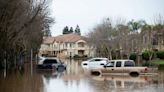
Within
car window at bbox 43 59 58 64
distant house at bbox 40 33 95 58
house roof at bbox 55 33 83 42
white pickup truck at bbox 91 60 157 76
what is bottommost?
white pickup truck at bbox 91 60 157 76

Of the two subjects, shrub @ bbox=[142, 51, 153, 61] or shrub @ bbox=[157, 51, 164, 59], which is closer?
shrub @ bbox=[142, 51, 153, 61]

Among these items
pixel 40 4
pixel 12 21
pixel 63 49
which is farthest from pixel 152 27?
pixel 63 49


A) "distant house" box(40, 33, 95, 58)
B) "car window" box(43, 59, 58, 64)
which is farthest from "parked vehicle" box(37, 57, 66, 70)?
"distant house" box(40, 33, 95, 58)

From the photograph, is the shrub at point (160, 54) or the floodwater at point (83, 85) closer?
the floodwater at point (83, 85)

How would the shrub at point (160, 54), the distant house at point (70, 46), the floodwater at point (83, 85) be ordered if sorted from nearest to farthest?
1. the floodwater at point (83, 85)
2. the shrub at point (160, 54)
3. the distant house at point (70, 46)

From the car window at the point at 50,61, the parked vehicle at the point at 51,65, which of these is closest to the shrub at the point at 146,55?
the parked vehicle at the point at 51,65

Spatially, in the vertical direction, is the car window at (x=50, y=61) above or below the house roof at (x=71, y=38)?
below

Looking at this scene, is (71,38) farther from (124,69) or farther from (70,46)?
(124,69)

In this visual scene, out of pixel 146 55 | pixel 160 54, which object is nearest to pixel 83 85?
pixel 146 55

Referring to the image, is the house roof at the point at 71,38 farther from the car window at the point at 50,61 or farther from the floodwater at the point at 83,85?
the floodwater at the point at 83,85

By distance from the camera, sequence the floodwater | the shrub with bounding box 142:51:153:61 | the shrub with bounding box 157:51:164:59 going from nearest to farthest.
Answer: the floodwater → the shrub with bounding box 142:51:153:61 → the shrub with bounding box 157:51:164:59

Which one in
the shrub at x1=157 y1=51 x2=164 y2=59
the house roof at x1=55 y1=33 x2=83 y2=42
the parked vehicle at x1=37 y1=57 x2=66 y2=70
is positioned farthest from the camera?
the house roof at x1=55 y1=33 x2=83 y2=42

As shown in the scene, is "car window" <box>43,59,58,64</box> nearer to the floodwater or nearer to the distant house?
the floodwater

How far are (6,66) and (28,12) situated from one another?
49.8ft
